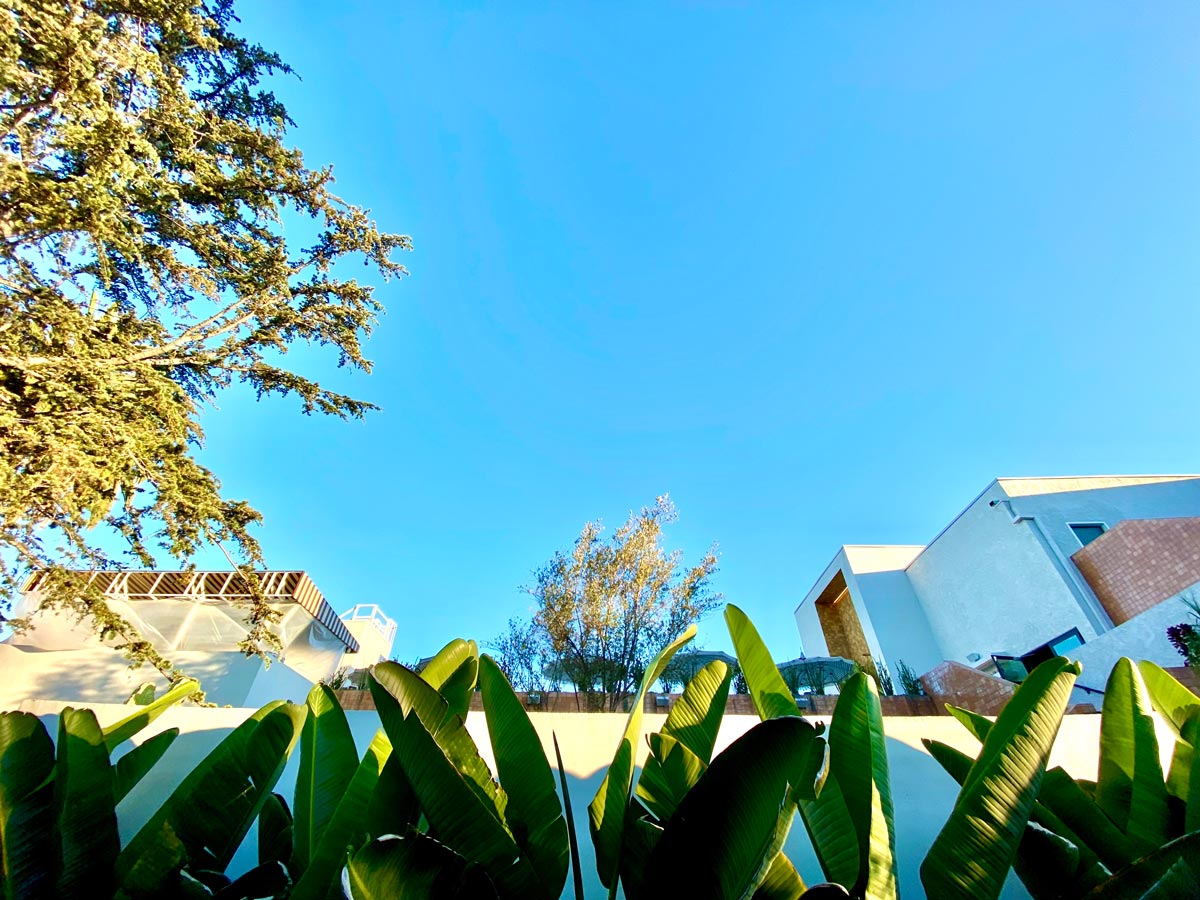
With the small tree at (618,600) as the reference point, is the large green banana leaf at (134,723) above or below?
below

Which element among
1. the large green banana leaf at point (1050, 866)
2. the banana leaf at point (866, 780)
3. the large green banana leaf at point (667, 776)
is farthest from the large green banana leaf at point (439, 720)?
the large green banana leaf at point (1050, 866)

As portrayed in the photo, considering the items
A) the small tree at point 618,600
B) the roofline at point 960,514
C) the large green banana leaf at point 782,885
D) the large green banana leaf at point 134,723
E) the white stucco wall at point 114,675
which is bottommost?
the large green banana leaf at point 782,885

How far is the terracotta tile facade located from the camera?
9.86 meters

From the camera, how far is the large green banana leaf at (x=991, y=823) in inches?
27.6

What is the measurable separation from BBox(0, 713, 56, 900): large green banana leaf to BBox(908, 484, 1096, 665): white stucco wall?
16.0 m

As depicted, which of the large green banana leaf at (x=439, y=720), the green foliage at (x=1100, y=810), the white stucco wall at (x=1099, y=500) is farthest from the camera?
the white stucco wall at (x=1099, y=500)

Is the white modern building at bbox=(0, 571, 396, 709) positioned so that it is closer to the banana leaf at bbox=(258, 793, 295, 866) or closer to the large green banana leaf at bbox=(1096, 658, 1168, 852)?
the banana leaf at bbox=(258, 793, 295, 866)

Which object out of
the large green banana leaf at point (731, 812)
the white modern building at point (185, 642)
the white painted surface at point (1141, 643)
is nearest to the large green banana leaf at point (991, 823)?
the large green banana leaf at point (731, 812)

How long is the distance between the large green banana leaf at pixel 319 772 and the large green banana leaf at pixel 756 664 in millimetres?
957

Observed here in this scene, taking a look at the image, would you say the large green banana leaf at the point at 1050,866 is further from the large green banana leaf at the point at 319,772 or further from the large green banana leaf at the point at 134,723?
the large green banana leaf at the point at 134,723

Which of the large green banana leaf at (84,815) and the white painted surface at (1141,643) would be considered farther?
the white painted surface at (1141,643)

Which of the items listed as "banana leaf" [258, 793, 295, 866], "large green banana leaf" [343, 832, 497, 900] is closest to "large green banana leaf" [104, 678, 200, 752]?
"banana leaf" [258, 793, 295, 866]

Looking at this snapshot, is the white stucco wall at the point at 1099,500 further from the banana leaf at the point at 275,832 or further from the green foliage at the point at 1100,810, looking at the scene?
the banana leaf at the point at 275,832

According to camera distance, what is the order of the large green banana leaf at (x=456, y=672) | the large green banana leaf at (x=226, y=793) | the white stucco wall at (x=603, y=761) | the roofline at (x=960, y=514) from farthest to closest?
1. the roofline at (x=960, y=514)
2. the white stucco wall at (x=603, y=761)
3. the large green banana leaf at (x=456, y=672)
4. the large green banana leaf at (x=226, y=793)
